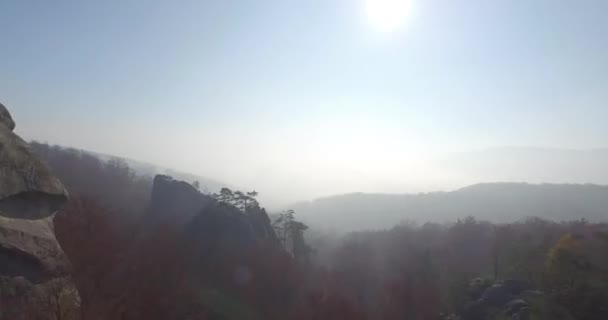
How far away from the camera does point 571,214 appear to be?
13038 centimetres

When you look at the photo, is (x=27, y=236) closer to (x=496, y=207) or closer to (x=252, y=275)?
(x=252, y=275)

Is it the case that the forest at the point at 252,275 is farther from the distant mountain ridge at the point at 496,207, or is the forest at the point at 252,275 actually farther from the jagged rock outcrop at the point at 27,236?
the distant mountain ridge at the point at 496,207

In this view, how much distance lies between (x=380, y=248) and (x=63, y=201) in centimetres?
6374

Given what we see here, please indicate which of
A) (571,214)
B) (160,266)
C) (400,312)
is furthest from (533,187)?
(160,266)

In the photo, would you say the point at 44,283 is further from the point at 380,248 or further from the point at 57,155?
the point at 57,155

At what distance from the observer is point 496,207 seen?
534ft

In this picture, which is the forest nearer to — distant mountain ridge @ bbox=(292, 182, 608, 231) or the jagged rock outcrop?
the jagged rock outcrop

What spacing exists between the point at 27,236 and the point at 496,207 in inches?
6881

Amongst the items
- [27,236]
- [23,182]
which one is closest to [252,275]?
[27,236]

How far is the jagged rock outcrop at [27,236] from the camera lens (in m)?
9.20

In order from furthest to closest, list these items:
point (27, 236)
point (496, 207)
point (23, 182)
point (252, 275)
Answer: point (496, 207) < point (252, 275) < point (23, 182) < point (27, 236)

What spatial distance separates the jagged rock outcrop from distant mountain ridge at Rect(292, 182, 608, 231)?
123 metres

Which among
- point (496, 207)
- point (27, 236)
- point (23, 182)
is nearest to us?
point (27, 236)

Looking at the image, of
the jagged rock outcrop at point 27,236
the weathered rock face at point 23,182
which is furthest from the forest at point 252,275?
the weathered rock face at point 23,182
